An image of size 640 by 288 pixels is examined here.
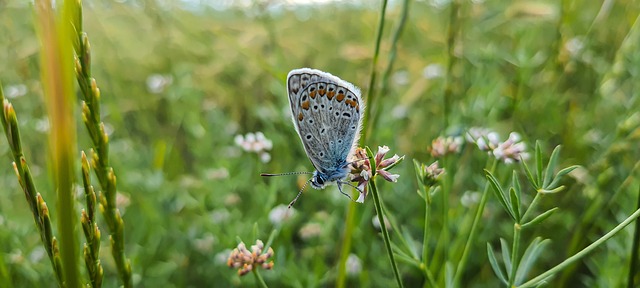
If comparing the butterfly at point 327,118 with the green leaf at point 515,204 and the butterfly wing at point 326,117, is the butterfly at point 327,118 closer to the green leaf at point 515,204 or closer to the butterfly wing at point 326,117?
the butterfly wing at point 326,117

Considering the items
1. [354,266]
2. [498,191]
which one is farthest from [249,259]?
[354,266]

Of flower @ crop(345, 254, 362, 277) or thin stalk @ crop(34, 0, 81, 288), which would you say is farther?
flower @ crop(345, 254, 362, 277)

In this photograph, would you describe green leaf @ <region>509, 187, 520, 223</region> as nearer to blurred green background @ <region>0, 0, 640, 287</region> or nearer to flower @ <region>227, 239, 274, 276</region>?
blurred green background @ <region>0, 0, 640, 287</region>

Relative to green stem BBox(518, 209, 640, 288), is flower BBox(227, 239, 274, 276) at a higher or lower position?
lower

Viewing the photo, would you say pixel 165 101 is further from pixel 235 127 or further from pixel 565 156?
pixel 565 156

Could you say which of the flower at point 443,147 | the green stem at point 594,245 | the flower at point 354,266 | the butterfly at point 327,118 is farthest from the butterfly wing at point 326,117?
the flower at point 354,266

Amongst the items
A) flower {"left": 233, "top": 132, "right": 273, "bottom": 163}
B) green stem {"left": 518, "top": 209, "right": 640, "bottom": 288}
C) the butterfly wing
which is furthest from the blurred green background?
green stem {"left": 518, "top": 209, "right": 640, "bottom": 288}

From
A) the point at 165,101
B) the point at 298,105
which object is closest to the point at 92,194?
the point at 298,105
